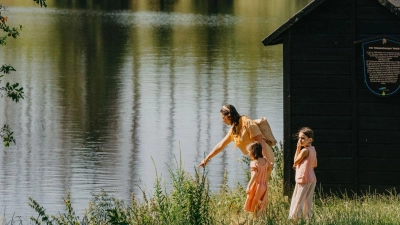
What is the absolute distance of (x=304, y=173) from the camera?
9.91 metres

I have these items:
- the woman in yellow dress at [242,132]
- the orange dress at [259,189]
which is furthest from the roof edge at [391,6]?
the orange dress at [259,189]

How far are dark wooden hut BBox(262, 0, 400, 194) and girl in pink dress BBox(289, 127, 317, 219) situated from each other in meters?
1.21

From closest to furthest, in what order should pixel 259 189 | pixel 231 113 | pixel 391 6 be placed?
1. pixel 259 189
2. pixel 231 113
3. pixel 391 6

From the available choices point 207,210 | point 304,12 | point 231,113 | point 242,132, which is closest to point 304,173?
point 242,132

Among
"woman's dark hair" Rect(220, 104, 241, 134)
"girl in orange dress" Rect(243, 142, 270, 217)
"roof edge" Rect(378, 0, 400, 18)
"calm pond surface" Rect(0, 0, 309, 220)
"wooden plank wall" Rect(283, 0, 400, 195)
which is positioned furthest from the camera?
"calm pond surface" Rect(0, 0, 309, 220)

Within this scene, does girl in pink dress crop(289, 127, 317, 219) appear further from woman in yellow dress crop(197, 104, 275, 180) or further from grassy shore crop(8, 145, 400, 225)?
woman in yellow dress crop(197, 104, 275, 180)

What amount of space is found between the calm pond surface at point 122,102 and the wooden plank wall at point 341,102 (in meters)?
1.86

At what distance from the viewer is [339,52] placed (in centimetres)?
1118

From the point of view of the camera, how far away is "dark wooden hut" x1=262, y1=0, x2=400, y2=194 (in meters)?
11.1

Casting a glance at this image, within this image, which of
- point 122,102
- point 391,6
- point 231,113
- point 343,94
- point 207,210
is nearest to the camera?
point 207,210

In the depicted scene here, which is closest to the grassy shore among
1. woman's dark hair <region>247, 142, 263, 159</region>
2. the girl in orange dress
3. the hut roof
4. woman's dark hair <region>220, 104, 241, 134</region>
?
the girl in orange dress

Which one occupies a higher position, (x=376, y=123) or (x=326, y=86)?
(x=326, y=86)

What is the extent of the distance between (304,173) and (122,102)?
16829mm

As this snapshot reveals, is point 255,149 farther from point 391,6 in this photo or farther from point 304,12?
point 391,6
